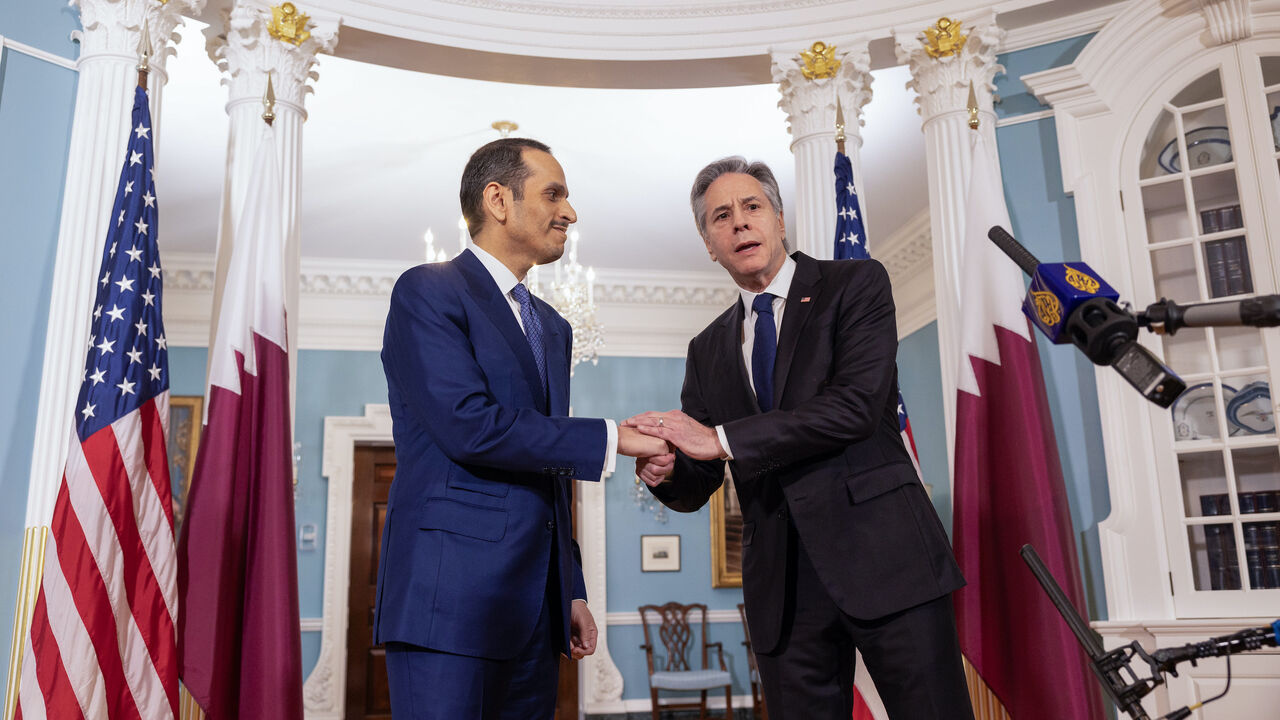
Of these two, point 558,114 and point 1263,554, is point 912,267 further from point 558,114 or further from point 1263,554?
point 1263,554

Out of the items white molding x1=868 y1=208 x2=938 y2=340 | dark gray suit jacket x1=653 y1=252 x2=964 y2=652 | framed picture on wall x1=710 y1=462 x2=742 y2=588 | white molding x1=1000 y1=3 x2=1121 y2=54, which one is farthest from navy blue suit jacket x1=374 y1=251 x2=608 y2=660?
framed picture on wall x1=710 y1=462 x2=742 y2=588

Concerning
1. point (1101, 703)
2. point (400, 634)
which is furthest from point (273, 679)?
point (1101, 703)

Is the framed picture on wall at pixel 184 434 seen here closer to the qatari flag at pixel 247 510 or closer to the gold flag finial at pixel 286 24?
the gold flag finial at pixel 286 24

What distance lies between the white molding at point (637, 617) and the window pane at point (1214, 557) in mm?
5280

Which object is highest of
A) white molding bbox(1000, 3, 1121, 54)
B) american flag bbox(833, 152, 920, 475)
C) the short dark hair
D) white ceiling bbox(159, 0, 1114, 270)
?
white ceiling bbox(159, 0, 1114, 270)

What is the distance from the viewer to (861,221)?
14.3 feet

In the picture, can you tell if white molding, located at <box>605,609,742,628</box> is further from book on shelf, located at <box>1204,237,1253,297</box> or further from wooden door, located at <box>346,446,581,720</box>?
book on shelf, located at <box>1204,237,1253,297</box>

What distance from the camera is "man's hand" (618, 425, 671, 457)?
2.24m

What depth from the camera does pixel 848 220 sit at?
4301 millimetres

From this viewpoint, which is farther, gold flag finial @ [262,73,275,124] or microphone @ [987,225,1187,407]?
gold flag finial @ [262,73,275,124]

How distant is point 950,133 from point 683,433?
2874 mm

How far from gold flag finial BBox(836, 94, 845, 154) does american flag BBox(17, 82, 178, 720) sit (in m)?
2.93

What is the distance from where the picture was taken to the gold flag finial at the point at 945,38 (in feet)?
14.9

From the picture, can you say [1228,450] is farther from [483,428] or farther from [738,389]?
[483,428]
